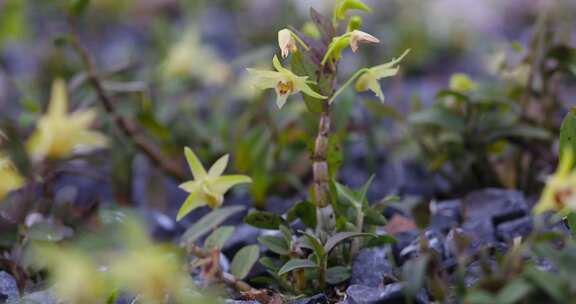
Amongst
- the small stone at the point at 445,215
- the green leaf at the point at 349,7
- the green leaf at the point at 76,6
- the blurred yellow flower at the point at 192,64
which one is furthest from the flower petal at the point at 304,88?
the blurred yellow flower at the point at 192,64

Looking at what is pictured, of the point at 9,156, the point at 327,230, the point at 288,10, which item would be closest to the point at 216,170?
the point at 327,230

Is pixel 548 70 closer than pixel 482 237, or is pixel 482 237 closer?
pixel 482 237

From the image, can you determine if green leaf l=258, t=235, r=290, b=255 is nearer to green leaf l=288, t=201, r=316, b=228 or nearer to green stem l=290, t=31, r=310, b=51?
green leaf l=288, t=201, r=316, b=228

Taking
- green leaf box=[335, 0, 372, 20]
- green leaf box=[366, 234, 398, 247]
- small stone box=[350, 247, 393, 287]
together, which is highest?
green leaf box=[335, 0, 372, 20]

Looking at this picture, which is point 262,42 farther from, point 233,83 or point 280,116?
point 280,116

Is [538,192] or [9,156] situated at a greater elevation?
[9,156]

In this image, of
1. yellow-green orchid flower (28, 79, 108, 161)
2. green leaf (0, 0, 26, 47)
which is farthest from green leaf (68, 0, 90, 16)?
green leaf (0, 0, 26, 47)

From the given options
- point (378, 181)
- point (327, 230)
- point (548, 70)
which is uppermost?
point (548, 70)

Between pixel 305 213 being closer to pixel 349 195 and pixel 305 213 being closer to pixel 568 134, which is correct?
pixel 349 195

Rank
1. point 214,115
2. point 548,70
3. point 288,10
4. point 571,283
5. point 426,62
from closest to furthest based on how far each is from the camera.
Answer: point 571,283 → point 548,70 → point 214,115 → point 288,10 → point 426,62
